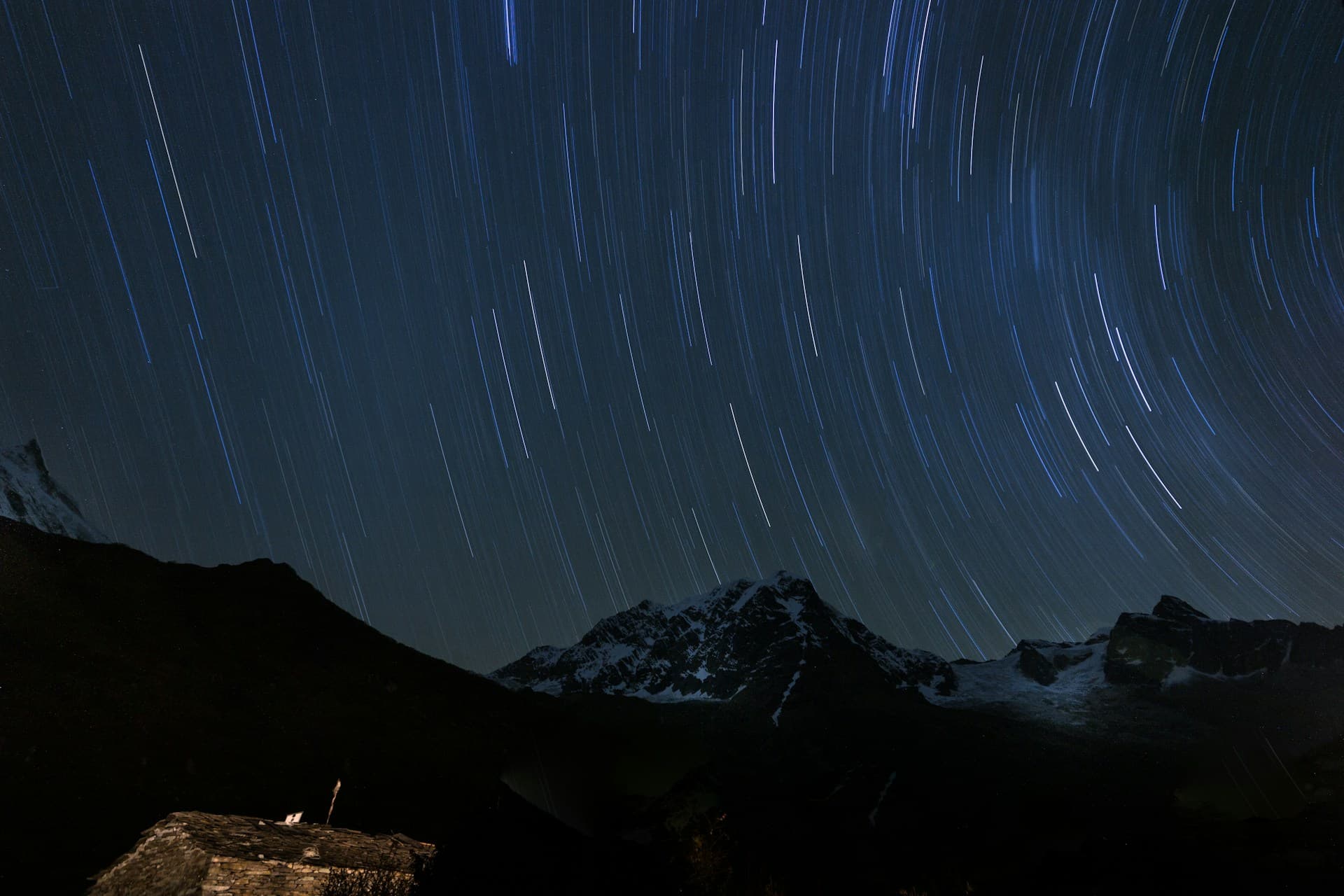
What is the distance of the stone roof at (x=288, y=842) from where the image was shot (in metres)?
12.7

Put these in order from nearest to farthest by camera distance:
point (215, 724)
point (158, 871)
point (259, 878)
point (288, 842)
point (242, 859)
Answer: point (259, 878), point (242, 859), point (158, 871), point (288, 842), point (215, 724)

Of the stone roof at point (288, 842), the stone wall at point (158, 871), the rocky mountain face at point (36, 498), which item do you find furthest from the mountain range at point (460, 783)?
the stone wall at point (158, 871)

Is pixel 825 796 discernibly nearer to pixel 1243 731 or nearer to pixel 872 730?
pixel 872 730

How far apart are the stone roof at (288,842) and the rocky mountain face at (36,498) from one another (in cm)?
12536

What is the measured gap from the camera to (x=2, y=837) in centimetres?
2381

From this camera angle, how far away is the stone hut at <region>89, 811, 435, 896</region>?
12.0 meters

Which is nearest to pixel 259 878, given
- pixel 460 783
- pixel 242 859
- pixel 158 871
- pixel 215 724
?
pixel 242 859

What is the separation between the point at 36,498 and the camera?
381ft

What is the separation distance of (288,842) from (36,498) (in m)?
146

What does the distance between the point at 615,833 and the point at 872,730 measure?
379 ft

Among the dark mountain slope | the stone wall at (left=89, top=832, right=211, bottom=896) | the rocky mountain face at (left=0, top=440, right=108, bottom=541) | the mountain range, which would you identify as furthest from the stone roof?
the rocky mountain face at (left=0, top=440, right=108, bottom=541)

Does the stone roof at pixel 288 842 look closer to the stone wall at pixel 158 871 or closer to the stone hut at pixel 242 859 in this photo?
the stone hut at pixel 242 859

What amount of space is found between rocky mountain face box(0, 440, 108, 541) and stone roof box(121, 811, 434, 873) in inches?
4935

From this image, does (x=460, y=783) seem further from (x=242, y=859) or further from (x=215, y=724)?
(x=242, y=859)
